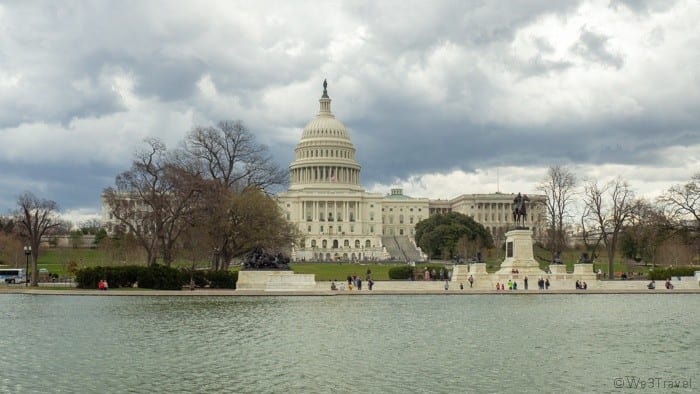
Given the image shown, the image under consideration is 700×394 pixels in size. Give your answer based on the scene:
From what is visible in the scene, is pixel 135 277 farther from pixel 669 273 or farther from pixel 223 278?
Answer: pixel 669 273

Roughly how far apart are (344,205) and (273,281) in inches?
4731

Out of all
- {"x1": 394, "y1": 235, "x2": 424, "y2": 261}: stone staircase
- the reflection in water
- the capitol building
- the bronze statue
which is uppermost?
the capitol building

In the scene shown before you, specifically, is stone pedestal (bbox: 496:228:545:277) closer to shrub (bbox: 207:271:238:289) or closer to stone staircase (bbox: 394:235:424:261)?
shrub (bbox: 207:271:238:289)

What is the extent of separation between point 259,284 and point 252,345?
27.4 metres

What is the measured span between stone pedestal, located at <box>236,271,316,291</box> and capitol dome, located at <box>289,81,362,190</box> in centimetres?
12196

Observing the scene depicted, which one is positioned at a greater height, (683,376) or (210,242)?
(210,242)

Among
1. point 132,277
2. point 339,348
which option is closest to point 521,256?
point 132,277

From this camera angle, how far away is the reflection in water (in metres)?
16.3

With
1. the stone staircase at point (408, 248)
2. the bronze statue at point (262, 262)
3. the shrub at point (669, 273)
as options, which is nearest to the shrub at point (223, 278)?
the bronze statue at point (262, 262)

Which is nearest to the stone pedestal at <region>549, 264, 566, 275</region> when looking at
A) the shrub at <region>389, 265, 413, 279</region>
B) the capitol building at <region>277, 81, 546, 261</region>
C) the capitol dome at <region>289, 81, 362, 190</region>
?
the shrub at <region>389, 265, 413, 279</region>

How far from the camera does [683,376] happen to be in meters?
16.6

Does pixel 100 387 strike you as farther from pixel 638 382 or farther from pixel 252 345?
pixel 638 382

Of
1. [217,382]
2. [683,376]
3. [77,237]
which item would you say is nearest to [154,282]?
[217,382]

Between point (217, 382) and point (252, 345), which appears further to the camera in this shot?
point (252, 345)
